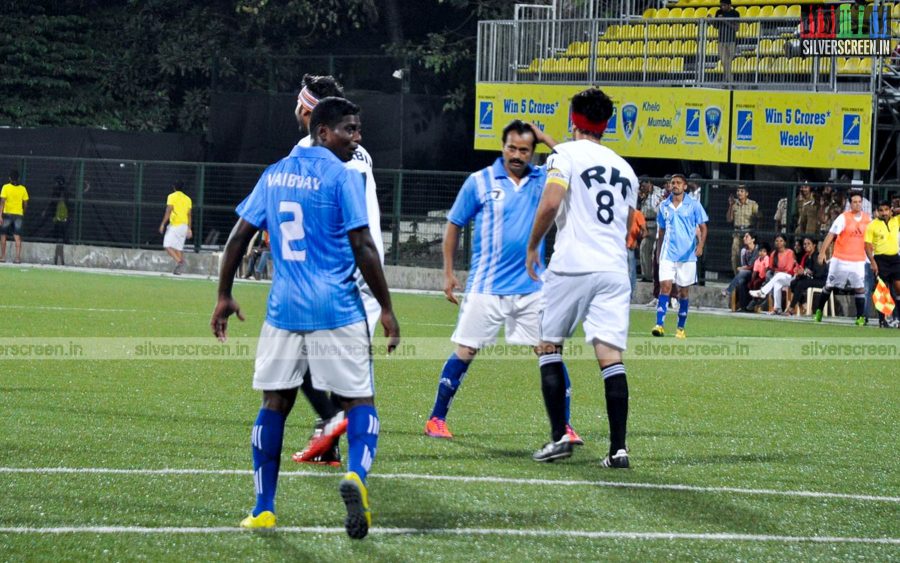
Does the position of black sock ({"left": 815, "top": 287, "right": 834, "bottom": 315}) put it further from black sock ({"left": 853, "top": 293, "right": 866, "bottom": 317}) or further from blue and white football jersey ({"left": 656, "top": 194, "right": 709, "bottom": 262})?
blue and white football jersey ({"left": 656, "top": 194, "right": 709, "bottom": 262})

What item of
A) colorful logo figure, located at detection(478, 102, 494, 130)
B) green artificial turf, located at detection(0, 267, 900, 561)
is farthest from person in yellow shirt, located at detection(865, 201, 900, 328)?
colorful logo figure, located at detection(478, 102, 494, 130)

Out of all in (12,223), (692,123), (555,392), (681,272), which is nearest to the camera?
(555,392)

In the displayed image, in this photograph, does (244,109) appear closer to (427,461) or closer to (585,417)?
(585,417)

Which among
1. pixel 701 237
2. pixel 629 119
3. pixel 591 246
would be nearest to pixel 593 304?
pixel 591 246

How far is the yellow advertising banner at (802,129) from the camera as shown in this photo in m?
24.5

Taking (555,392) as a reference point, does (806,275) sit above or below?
above

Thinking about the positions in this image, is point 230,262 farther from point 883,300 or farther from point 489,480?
point 883,300

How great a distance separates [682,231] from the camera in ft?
63.9

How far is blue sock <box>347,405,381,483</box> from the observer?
6184mm

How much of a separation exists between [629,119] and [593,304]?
1940 centimetres

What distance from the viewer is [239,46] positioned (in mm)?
40562

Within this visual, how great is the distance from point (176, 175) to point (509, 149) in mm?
24605

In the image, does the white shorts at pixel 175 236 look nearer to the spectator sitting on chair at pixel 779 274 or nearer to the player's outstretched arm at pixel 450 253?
the spectator sitting on chair at pixel 779 274

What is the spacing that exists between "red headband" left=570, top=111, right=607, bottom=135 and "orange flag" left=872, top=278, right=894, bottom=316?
49.2 feet
